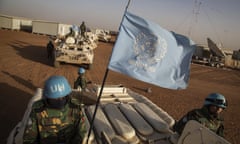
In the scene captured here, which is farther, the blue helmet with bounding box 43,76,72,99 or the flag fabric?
the flag fabric

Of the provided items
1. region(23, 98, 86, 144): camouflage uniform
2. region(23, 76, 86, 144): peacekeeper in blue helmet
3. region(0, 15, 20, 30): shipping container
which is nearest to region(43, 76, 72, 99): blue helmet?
region(23, 76, 86, 144): peacekeeper in blue helmet

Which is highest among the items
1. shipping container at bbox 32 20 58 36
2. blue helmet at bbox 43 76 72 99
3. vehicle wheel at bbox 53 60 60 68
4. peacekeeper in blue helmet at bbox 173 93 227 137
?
shipping container at bbox 32 20 58 36

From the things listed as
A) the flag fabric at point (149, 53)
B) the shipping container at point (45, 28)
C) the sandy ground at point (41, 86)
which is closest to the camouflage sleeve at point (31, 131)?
the flag fabric at point (149, 53)

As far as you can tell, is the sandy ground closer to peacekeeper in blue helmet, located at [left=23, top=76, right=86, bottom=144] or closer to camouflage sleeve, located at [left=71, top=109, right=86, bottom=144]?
peacekeeper in blue helmet, located at [left=23, top=76, right=86, bottom=144]

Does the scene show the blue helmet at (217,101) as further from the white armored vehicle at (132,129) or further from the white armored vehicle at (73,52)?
the white armored vehicle at (73,52)

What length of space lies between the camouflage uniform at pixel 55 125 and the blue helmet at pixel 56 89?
0.22 m

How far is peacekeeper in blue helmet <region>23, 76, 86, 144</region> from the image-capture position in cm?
301

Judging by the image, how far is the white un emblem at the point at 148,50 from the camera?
3.44 m

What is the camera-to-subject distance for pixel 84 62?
14.3 metres

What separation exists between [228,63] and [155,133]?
102ft

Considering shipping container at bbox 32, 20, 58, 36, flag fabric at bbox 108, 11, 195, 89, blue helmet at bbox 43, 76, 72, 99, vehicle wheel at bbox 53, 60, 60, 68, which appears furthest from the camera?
shipping container at bbox 32, 20, 58, 36

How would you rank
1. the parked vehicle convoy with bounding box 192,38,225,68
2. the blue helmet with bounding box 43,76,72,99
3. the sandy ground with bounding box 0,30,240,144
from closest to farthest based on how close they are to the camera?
the blue helmet with bounding box 43,76,72,99, the sandy ground with bounding box 0,30,240,144, the parked vehicle convoy with bounding box 192,38,225,68

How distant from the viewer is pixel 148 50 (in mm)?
3486

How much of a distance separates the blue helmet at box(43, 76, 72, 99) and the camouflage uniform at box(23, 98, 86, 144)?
220mm
